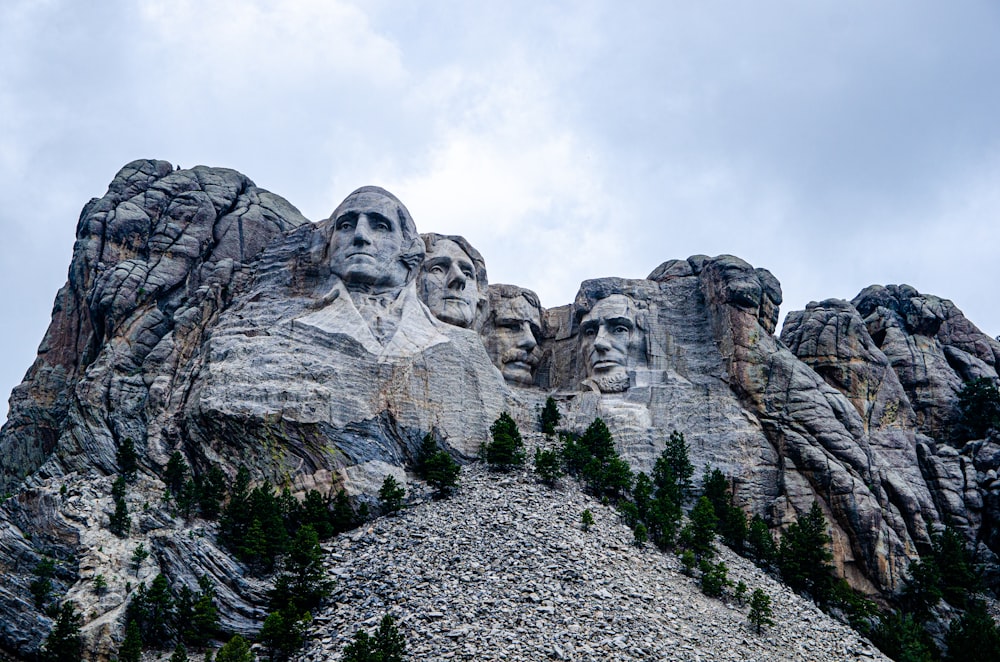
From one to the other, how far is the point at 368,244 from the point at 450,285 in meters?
4.06

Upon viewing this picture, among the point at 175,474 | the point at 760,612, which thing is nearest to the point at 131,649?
the point at 175,474

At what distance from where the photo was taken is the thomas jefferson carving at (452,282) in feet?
184

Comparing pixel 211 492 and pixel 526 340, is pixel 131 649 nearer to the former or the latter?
pixel 211 492

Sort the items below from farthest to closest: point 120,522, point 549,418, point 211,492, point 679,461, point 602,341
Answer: point 602,341 < point 549,418 < point 679,461 < point 211,492 < point 120,522

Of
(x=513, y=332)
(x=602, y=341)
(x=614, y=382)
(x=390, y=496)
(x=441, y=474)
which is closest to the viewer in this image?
(x=390, y=496)

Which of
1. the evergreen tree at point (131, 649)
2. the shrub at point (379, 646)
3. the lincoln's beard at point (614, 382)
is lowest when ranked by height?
the evergreen tree at point (131, 649)

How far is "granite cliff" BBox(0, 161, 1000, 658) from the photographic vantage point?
48594 millimetres

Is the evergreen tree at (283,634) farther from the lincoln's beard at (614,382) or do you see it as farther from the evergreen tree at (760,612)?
the lincoln's beard at (614,382)

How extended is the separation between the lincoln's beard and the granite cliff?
0.26 feet

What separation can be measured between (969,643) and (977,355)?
17963mm

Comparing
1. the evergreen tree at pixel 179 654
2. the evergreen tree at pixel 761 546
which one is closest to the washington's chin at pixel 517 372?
the evergreen tree at pixel 761 546

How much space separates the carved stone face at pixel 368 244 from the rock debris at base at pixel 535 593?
27.5 ft

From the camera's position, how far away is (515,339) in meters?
58.9

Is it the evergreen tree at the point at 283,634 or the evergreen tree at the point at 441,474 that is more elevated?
the evergreen tree at the point at 441,474
